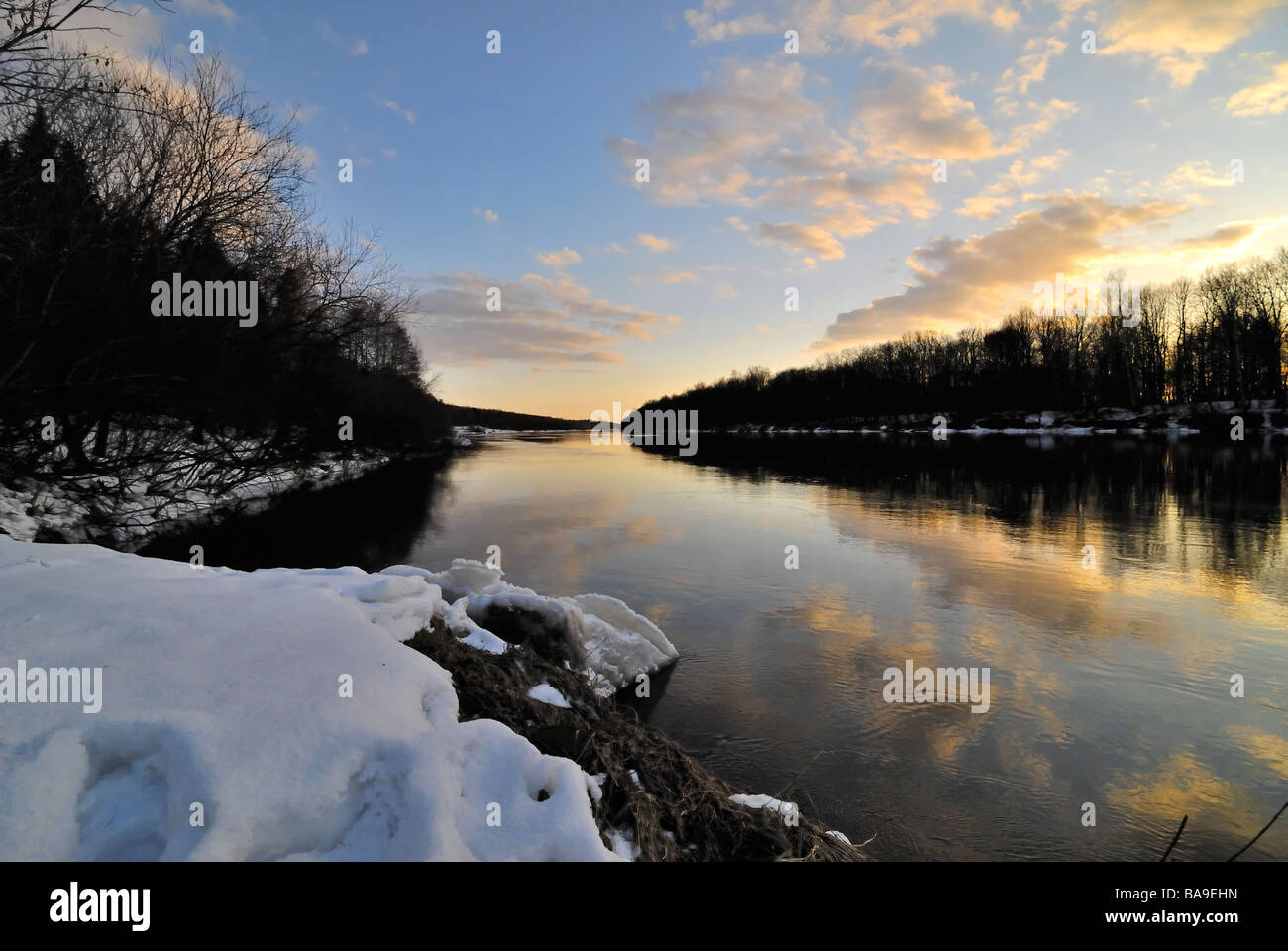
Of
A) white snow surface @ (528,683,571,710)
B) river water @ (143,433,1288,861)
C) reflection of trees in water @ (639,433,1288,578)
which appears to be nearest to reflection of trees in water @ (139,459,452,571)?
river water @ (143,433,1288,861)

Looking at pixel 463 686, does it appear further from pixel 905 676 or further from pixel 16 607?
pixel 905 676

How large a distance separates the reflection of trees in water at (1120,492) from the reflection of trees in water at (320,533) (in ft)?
56.7

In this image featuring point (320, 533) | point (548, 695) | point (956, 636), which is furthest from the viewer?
point (320, 533)

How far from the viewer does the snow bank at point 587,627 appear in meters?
7.59

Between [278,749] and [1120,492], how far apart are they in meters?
28.8

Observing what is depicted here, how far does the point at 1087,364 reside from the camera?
3445 inches

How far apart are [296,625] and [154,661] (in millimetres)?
867

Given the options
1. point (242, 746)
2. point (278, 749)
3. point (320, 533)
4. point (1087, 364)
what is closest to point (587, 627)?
point (278, 749)

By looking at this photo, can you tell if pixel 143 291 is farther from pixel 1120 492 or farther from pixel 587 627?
pixel 1120 492

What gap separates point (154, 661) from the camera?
3.22 meters

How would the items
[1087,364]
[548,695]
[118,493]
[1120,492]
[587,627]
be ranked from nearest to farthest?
1. [548,695]
2. [587,627]
3. [118,493]
4. [1120,492]
5. [1087,364]

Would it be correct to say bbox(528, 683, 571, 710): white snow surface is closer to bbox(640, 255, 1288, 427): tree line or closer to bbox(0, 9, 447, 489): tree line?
bbox(0, 9, 447, 489): tree line
